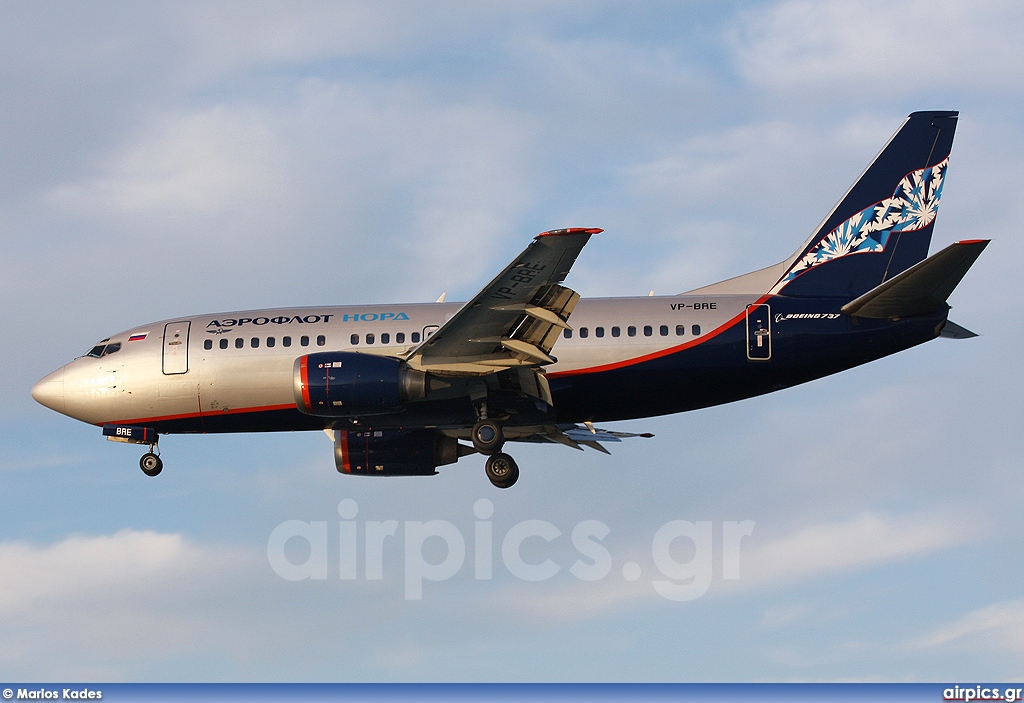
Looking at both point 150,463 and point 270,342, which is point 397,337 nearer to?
point 270,342

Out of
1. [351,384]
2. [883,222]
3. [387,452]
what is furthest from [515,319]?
[883,222]

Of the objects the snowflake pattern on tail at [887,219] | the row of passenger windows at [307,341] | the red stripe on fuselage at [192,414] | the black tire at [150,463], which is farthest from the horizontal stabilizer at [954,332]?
the black tire at [150,463]

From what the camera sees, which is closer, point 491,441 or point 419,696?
point 419,696

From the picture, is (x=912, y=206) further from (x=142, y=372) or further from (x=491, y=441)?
(x=142, y=372)

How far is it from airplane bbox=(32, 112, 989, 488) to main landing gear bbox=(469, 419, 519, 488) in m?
0.04

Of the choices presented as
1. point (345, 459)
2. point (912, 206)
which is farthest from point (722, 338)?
point (345, 459)

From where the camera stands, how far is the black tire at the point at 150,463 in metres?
36.0

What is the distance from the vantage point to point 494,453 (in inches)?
1353

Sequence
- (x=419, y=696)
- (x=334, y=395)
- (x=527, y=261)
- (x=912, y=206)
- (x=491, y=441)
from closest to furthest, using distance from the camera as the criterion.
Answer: (x=419, y=696) → (x=527, y=261) → (x=334, y=395) → (x=491, y=441) → (x=912, y=206)

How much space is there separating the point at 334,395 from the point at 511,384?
4.51 m

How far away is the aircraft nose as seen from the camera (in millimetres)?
36344

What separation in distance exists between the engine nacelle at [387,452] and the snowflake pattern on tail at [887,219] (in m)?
11.0

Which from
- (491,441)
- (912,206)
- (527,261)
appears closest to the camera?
(527,261)

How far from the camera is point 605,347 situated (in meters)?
33.1
